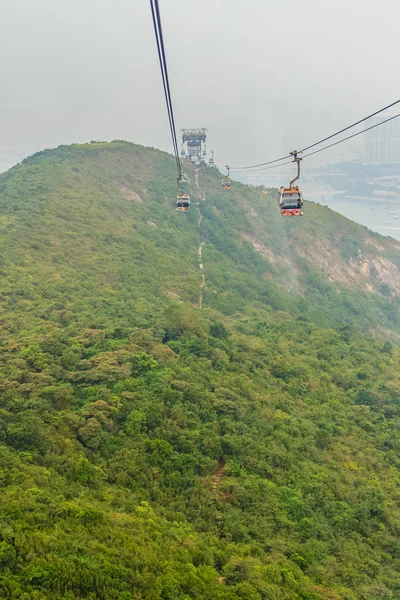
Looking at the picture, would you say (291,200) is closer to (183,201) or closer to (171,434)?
(171,434)

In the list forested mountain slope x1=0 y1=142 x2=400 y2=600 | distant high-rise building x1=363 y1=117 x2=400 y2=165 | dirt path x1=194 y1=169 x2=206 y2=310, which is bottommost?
forested mountain slope x1=0 y1=142 x2=400 y2=600

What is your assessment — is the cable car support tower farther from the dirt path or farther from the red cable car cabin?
the red cable car cabin

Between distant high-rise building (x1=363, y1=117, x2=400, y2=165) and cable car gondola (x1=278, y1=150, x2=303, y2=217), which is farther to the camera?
distant high-rise building (x1=363, y1=117, x2=400, y2=165)

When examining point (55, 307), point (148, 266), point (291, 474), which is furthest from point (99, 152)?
point (291, 474)

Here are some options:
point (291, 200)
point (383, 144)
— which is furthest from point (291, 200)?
point (383, 144)

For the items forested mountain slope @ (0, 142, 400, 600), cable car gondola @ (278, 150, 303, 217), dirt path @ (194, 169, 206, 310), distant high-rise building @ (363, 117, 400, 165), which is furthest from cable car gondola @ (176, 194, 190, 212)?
distant high-rise building @ (363, 117, 400, 165)

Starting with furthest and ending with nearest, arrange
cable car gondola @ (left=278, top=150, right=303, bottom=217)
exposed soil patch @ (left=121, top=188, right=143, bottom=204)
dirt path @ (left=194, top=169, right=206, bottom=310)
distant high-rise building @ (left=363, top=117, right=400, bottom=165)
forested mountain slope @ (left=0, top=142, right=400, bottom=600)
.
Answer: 1. distant high-rise building @ (left=363, top=117, right=400, bottom=165)
2. exposed soil patch @ (left=121, top=188, right=143, bottom=204)
3. dirt path @ (left=194, top=169, right=206, bottom=310)
4. cable car gondola @ (left=278, top=150, right=303, bottom=217)
5. forested mountain slope @ (left=0, top=142, right=400, bottom=600)

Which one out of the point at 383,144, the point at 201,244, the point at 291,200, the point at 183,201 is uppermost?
the point at 383,144
